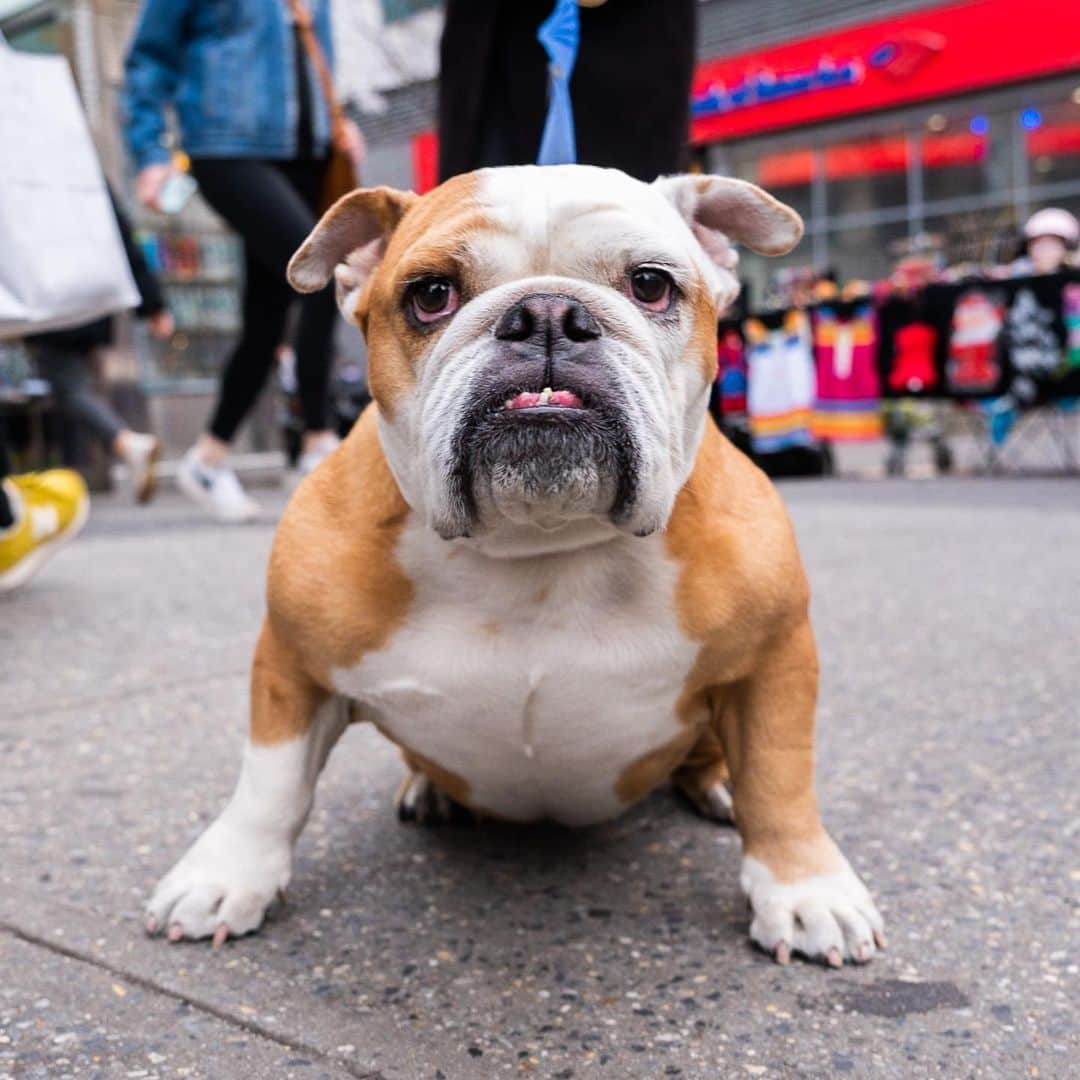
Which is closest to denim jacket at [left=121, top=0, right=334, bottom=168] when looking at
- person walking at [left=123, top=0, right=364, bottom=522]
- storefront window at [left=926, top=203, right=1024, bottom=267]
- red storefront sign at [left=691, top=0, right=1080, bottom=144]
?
person walking at [left=123, top=0, right=364, bottom=522]

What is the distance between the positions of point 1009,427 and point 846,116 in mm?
6937

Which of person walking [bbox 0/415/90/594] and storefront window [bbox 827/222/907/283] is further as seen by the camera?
storefront window [bbox 827/222/907/283]

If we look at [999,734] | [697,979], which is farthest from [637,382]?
[999,734]

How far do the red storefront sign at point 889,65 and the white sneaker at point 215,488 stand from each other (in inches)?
335

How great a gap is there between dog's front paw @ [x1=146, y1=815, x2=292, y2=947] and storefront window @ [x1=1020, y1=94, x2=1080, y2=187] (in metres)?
14.1

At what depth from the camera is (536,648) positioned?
168 centimetres

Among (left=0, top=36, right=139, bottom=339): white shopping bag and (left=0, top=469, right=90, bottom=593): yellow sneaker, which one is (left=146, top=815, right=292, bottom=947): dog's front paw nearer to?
(left=0, top=36, right=139, bottom=339): white shopping bag

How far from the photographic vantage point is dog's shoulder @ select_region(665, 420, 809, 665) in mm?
1711

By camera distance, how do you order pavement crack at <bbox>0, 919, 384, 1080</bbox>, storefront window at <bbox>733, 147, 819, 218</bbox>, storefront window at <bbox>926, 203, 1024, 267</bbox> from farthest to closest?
1. storefront window at <bbox>733, 147, 819, 218</bbox>
2. storefront window at <bbox>926, 203, 1024, 267</bbox>
3. pavement crack at <bbox>0, 919, 384, 1080</bbox>

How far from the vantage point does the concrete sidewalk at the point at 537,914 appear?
1.44 metres

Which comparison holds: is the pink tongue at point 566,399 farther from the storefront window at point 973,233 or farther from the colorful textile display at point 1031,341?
the storefront window at point 973,233

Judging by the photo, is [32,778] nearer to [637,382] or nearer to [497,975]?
[497,975]

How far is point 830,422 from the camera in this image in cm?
977

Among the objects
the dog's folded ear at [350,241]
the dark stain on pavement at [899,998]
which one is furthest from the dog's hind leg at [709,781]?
the dog's folded ear at [350,241]
